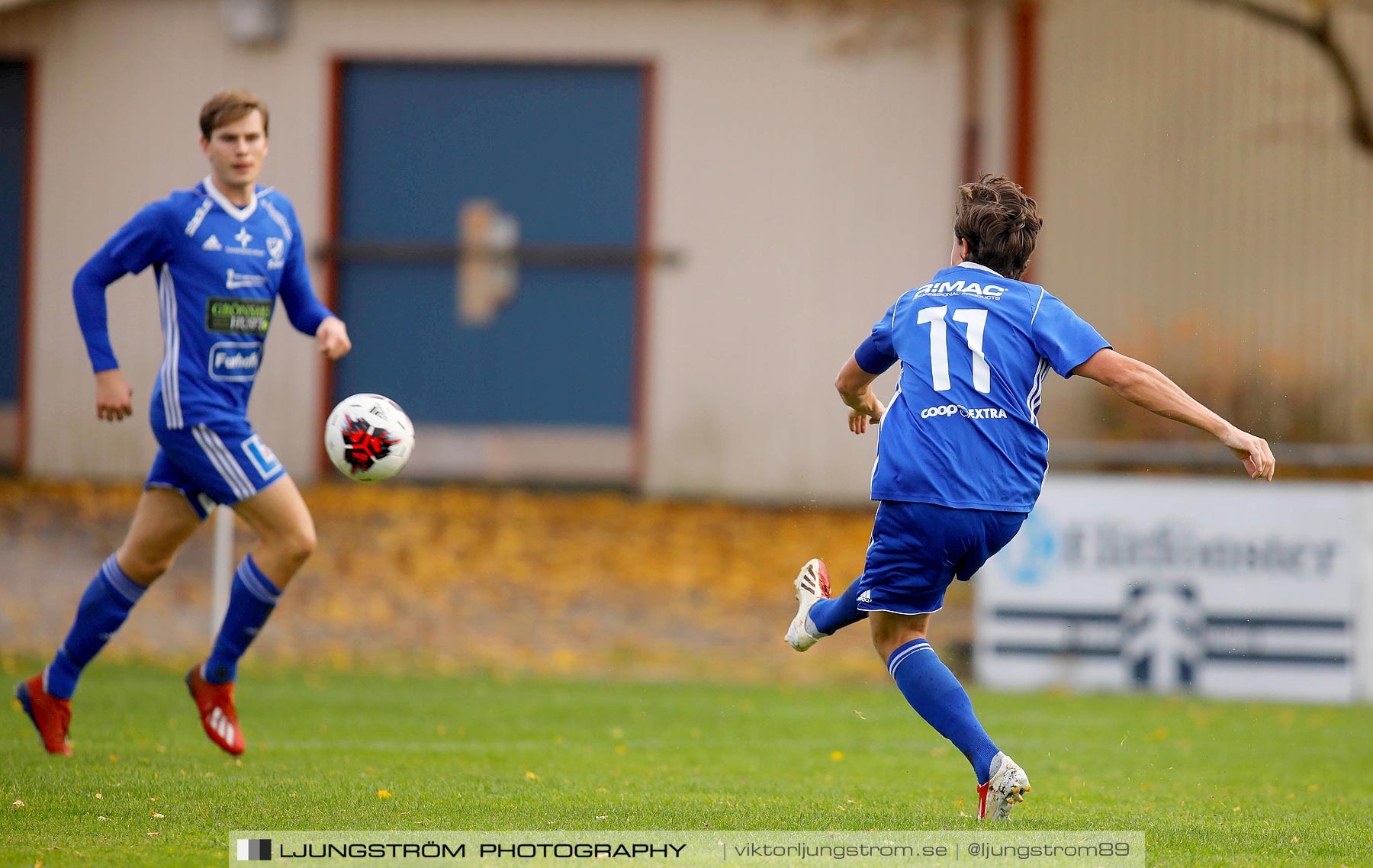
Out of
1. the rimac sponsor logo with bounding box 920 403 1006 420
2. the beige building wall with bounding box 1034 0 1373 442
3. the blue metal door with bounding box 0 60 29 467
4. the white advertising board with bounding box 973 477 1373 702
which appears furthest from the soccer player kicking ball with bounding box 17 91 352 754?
the blue metal door with bounding box 0 60 29 467

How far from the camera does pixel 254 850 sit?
13.4 ft

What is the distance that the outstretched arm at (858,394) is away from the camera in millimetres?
5117

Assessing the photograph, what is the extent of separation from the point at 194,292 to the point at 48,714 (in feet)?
5.73

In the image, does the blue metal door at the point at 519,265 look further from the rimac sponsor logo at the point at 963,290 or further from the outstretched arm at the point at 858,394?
the rimac sponsor logo at the point at 963,290

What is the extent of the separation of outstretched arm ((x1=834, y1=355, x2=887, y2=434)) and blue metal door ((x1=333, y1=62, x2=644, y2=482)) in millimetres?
11322

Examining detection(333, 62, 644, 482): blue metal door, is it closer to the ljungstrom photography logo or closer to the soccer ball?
the soccer ball

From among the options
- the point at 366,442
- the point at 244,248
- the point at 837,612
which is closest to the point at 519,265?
the point at 244,248

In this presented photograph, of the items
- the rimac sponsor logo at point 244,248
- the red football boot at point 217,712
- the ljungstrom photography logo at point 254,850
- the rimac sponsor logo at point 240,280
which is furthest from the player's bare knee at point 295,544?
the ljungstrom photography logo at point 254,850

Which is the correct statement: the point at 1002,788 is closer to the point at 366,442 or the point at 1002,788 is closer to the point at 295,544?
the point at 366,442

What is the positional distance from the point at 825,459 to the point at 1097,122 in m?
4.57

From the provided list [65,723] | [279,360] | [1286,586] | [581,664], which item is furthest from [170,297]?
[279,360]

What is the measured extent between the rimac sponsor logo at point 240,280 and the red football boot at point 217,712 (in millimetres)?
1462

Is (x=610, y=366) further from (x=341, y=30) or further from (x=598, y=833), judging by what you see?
(x=598, y=833)

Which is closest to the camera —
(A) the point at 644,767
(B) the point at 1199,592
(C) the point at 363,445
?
(C) the point at 363,445
